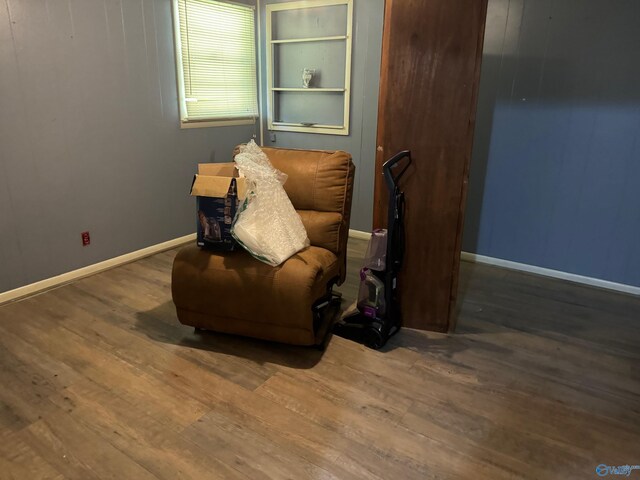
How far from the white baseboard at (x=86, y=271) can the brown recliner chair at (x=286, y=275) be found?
1.32 m

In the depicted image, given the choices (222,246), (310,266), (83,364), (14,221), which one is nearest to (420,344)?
(310,266)

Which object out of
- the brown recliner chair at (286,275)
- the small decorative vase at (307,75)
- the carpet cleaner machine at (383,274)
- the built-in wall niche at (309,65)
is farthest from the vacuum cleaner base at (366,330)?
the small decorative vase at (307,75)

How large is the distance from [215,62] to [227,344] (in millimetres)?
2774

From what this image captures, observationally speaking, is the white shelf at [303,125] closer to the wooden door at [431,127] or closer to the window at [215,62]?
the window at [215,62]

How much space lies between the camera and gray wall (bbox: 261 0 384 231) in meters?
4.02

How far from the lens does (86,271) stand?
11.7 feet

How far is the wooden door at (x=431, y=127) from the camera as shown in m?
2.39

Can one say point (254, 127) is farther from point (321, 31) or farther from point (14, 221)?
point (14, 221)

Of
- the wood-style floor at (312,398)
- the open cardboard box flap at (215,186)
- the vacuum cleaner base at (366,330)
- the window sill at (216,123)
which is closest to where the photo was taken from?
the wood-style floor at (312,398)

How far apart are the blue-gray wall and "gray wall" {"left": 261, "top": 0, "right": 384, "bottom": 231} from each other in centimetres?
94

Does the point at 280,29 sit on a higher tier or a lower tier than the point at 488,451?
higher

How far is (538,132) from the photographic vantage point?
3.49m

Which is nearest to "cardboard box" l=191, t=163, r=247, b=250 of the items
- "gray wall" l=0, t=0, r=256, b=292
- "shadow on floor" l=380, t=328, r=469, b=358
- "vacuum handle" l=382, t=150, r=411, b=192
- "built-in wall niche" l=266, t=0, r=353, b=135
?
"vacuum handle" l=382, t=150, r=411, b=192

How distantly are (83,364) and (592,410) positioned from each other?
247cm
